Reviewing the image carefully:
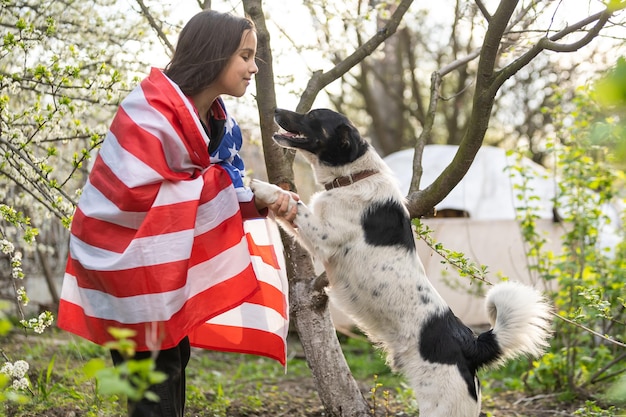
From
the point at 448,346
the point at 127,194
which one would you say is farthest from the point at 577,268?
the point at 127,194

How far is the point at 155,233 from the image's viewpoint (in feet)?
7.97

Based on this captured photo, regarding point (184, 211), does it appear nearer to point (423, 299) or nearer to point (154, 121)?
point (154, 121)

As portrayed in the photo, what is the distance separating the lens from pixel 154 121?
2.50 meters

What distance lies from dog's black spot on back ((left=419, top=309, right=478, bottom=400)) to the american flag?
75 cm

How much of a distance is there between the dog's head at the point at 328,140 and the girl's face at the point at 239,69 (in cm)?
44

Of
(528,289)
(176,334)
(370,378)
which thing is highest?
(528,289)

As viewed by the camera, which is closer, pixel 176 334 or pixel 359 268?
pixel 176 334

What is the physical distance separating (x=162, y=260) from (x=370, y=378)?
3892 millimetres

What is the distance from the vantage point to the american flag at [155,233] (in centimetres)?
244

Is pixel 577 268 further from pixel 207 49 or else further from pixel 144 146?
pixel 144 146

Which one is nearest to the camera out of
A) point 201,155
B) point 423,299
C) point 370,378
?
point 201,155

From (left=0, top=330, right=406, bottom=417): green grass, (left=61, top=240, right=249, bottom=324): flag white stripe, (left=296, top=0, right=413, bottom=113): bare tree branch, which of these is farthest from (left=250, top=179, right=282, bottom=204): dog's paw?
(left=296, top=0, right=413, bottom=113): bare tree branch

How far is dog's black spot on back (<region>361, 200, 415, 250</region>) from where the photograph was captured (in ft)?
9.68

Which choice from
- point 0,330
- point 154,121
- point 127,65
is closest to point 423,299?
point 154,121
